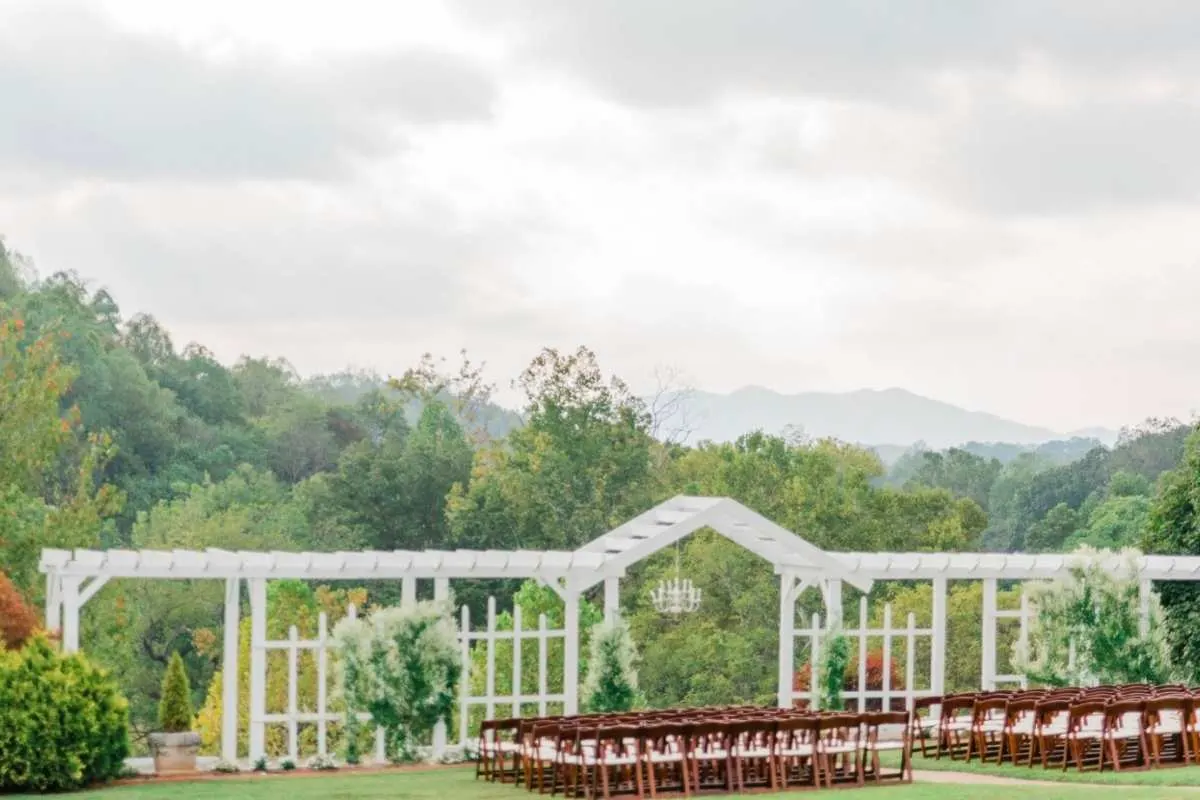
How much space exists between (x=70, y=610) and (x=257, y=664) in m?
1.92

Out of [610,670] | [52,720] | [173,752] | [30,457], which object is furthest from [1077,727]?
[30,457]

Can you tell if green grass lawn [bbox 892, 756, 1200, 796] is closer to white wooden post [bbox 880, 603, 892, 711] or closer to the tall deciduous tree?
white wooden post [bbox 880, 603, 892, 711]

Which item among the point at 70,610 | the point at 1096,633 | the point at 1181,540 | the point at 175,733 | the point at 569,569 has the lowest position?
the point at 175,733

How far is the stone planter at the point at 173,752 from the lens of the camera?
58.3 feet

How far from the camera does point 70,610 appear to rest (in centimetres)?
1730

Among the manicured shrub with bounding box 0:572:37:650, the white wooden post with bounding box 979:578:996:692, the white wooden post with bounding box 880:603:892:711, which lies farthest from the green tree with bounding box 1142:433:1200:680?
the manicured shrub with bounding box 0:572:37:650

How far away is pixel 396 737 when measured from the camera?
1836 centimetres

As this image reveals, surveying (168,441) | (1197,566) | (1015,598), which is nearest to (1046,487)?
(1015,598)

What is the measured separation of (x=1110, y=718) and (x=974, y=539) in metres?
27.5

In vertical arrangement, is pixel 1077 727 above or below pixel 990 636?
below

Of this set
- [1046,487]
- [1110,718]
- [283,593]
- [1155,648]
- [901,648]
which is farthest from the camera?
[1046,487]

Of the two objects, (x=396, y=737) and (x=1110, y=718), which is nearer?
(x=1110, y=718)

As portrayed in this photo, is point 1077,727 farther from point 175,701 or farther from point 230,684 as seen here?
point 175,701

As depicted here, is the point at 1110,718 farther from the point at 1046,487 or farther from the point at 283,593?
the point at 1046,487
